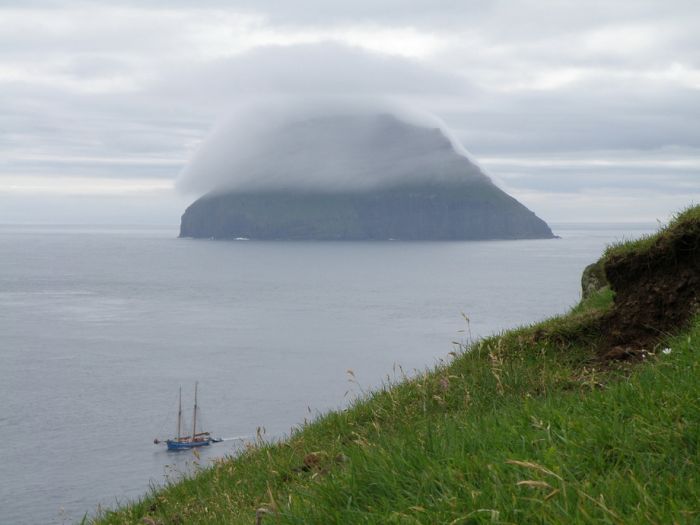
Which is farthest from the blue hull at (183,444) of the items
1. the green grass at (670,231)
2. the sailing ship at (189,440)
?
the green grass at (670,231)

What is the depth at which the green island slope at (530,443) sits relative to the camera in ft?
14.1

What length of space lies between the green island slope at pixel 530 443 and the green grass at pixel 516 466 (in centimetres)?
1

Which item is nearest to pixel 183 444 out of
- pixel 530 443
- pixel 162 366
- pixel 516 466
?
pixel 162 366

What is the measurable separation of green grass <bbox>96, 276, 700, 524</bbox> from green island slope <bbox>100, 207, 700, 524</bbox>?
1cm

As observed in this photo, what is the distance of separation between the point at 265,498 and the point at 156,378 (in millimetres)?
96434

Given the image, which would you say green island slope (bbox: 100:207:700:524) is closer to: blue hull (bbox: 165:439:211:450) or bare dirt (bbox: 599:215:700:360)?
bare dirt (bbox: 599:215:700:360)

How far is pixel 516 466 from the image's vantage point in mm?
4848

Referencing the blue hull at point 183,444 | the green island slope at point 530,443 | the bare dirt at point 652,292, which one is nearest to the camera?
the green island slope at point 530,443

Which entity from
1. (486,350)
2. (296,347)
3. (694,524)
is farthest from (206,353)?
(694,524)

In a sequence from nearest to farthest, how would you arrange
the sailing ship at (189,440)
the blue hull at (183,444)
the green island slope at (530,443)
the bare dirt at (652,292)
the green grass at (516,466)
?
the green grass at (516,466), the green island slope at (530,443), the bare dirt at (652,292), the blue hull at (183,444), the sailing ship at (189,440)

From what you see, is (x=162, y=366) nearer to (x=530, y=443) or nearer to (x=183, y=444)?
(x=183, y=444)

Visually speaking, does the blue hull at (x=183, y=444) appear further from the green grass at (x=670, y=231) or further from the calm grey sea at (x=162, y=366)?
the green grass at (x=670, y=231)

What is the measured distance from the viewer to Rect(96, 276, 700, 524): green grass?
13.5ft

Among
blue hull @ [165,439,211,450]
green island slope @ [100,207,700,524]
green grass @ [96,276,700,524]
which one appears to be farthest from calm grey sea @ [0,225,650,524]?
green grass @ [96,276,700,524]
